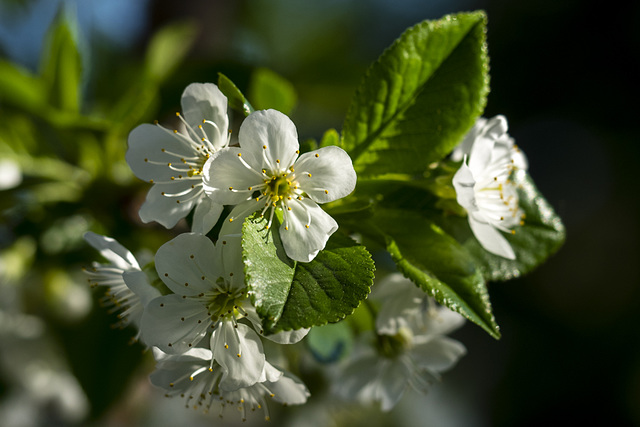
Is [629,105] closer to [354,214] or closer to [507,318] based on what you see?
[507,318]

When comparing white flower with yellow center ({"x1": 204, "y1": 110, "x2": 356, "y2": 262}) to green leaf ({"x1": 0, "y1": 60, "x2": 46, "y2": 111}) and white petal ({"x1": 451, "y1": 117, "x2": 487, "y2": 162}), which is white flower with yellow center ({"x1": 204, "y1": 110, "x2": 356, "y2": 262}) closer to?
white petal ({"x1": 451, "y1": 117, "x2": 487, "y2": 162})

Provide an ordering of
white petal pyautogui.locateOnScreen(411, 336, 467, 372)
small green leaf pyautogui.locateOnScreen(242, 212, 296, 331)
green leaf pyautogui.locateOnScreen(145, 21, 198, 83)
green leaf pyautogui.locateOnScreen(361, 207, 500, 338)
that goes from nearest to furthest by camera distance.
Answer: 1. small green leaf pyautogui.locateOnScreen(242, 212, 296, 331)
2. green leaf pyautogui.locateOnScreen(361, 207, 500, 338)
3. white petal pyautogui.locateOnScreen(411, 336, 467, 372)
4. green leaf pyautogui.locateOnScreen(145, 21, 198, 83)

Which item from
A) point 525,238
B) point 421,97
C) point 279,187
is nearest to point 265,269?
point 279,187

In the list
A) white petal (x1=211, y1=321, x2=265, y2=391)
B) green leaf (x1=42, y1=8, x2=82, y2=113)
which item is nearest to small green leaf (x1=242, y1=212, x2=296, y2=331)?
white petal (x1=211, y1=321, x2=265, y2=391)

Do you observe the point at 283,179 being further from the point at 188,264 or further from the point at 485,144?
the point at 485,144

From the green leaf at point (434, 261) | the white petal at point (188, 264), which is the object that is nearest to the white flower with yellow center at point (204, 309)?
the white petal at point (188, 264)

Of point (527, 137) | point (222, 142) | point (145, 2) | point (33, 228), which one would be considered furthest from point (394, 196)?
point (527, 137)

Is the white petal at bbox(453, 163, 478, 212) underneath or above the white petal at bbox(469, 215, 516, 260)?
above

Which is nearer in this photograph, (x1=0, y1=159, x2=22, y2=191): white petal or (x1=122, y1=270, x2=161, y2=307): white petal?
(x1=122, y1=270, x2=161, y2=307): white petal
